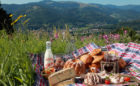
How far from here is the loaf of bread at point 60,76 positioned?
79.7 inches

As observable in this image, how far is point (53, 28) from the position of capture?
5.61 m

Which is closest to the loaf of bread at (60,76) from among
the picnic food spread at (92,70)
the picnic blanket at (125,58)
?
the picnic food spread at (92,70)

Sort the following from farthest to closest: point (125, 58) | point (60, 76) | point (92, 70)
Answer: point (125, 58) < point (92, 70) < point (60, 76)

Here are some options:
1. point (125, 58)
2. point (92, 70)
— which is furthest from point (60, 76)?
point (125, 58)

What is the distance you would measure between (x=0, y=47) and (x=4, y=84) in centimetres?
90

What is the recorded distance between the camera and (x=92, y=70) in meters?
2.59

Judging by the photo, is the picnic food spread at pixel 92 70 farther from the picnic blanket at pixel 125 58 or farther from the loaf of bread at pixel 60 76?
the picnic blanket at pixel 125 58

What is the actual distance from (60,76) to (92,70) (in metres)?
0.68

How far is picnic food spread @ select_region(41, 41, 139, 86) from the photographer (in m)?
2.03

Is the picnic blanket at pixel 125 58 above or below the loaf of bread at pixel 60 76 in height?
below

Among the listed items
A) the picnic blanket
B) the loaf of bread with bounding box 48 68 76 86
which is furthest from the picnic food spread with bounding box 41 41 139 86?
the picnic blanket

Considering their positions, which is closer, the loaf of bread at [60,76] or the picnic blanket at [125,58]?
the loaf of bread at [60,76]

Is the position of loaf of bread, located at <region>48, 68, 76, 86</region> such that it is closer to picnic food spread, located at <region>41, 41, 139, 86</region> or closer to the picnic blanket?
picnic food spread, located at <region>41, 41, 139, 86</region>

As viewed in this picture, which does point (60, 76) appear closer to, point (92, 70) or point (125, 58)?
point (92, 70)
